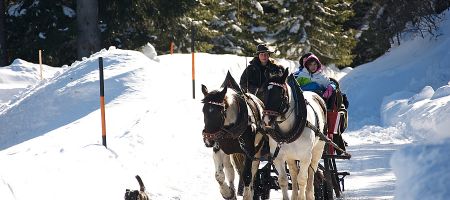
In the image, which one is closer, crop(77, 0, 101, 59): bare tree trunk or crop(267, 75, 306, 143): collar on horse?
crop(267, 75, 306, 143): collar on horse

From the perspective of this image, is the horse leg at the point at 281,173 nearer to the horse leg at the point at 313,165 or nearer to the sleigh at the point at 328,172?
the horse leg at the point at 313,165

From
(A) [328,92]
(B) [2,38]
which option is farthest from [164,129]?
(B) [2,38]

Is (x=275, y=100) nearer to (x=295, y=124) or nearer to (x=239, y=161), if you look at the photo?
(x=295, y=124)

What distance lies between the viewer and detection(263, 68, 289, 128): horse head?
8016mm

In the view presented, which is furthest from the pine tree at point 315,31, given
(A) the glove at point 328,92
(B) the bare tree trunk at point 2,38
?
(A) the glove at point 328,92

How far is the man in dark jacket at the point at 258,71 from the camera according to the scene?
10.2m

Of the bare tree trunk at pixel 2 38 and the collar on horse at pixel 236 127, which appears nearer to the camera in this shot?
the collar on horse at pixel 236 127

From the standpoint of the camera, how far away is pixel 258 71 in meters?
10.2

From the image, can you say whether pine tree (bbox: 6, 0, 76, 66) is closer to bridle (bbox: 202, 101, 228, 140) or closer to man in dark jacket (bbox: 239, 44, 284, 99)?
man in dark jacket (bbox: 239, 44, 284, 99)

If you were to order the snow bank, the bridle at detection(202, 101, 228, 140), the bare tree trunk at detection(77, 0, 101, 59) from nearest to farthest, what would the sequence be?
the snow bank → the bridle at detection(202, 101, 228, 140) → the bare tree trunk at detection(77, 0, 101, 59)

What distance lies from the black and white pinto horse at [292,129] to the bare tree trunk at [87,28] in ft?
62.6

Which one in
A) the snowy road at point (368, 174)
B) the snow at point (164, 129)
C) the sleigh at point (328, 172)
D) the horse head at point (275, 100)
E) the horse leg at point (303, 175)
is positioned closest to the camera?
the snow at point (164, 129)

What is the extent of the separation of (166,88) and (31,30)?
1389 cm

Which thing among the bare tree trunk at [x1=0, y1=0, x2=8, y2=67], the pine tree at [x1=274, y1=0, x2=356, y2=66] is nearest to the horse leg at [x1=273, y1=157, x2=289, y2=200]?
the bare tree trunk at [x1=0, y1=0, x2=8, y2=67]
